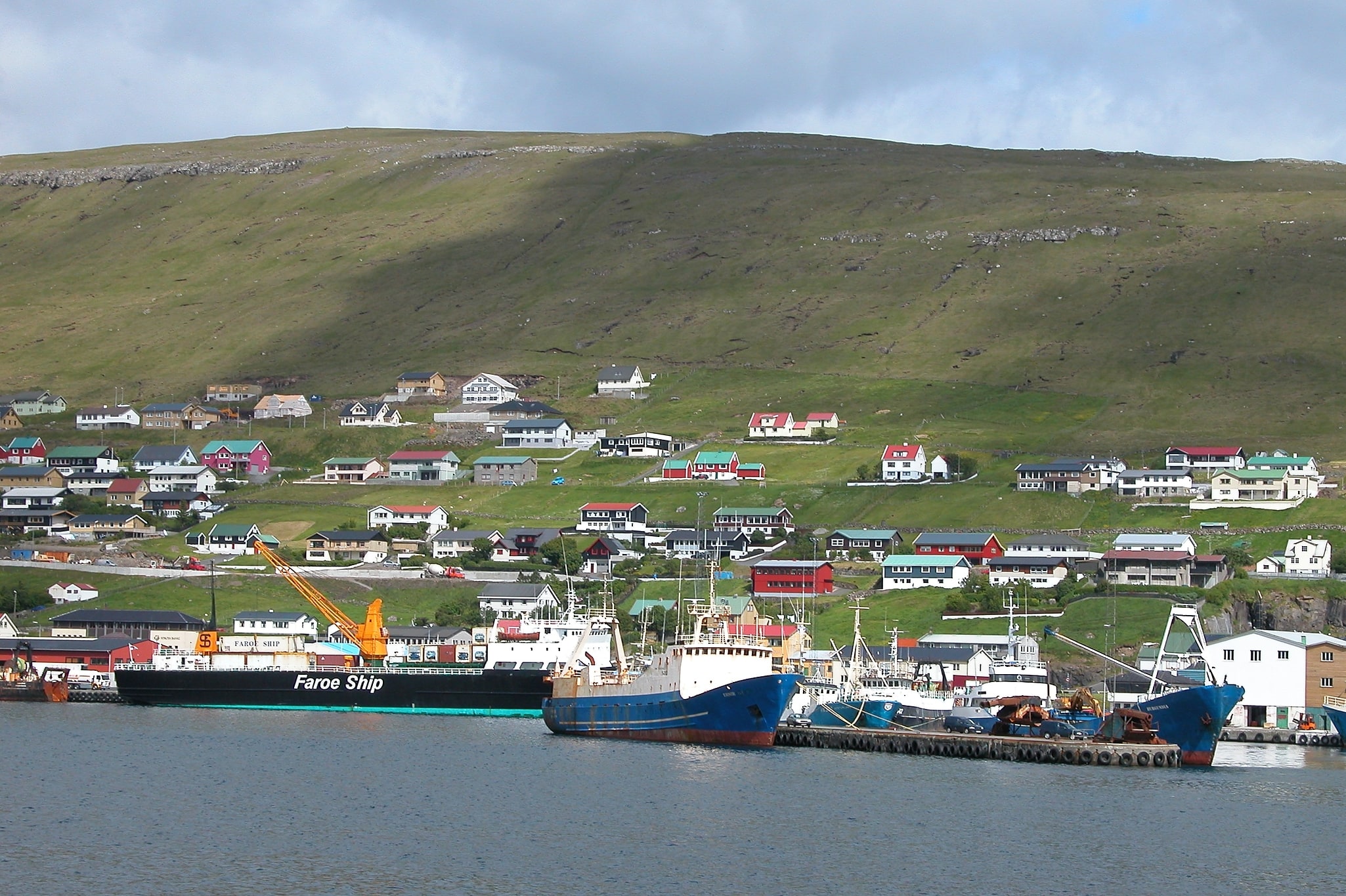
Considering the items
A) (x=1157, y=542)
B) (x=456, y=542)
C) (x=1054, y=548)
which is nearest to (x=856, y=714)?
(x=1054, y=548)

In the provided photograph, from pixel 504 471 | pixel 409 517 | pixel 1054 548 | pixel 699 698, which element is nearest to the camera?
pixel 699 698

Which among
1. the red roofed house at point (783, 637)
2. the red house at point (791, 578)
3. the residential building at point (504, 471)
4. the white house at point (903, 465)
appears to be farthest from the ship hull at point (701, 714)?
the residential building at point (504, 471)

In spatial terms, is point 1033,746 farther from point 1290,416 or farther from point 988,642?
point 1290,416

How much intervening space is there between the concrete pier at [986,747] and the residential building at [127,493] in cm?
11893

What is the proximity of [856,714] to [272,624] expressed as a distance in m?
53.6

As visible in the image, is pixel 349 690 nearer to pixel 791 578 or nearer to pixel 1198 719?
pixel 791 578

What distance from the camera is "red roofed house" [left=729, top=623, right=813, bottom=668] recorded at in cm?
11781

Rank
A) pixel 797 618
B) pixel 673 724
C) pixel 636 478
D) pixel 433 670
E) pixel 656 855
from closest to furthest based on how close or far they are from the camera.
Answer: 1. pixel 656 855
2. pixel 673 724
3. pixel 433 670
4. pixel 797 618
5. pixel 636 478

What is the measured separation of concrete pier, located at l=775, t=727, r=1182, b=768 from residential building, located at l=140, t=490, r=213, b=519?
109075 mm

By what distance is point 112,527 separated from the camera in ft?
597

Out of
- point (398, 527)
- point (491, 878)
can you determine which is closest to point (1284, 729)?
point (491, 878)

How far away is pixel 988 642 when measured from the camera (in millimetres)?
124500

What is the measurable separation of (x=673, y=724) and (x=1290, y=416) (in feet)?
434

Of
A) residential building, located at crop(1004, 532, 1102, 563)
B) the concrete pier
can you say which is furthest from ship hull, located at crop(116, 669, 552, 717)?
residential building, located at crop(1004, 532, 1102, 563)
